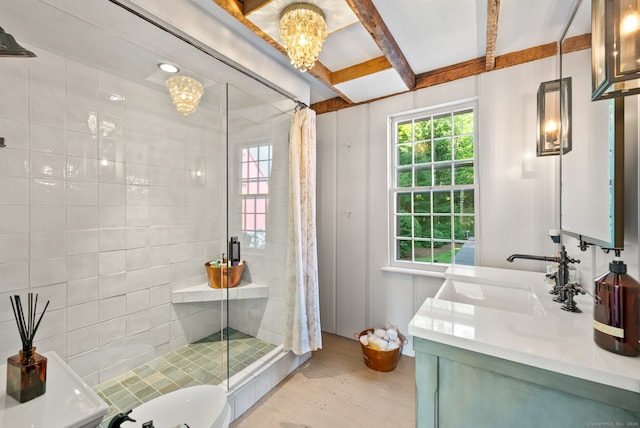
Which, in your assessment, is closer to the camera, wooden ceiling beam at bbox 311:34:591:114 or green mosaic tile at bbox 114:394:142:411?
green mosaic tile at bbox 114:394:142:411

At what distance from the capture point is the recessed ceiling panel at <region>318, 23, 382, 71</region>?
1850 mm

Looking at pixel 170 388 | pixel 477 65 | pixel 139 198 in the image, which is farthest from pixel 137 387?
pixel 477 65

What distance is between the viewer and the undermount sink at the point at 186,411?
1239 millimetres

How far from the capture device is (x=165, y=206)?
2.32 metres

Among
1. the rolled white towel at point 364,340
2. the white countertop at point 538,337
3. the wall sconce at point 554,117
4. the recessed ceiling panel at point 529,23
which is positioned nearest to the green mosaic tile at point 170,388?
the rolled white towel at point 364,340

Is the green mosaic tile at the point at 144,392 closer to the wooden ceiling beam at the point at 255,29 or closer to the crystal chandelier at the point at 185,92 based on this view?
the crystal chandelier at the point at 185,92

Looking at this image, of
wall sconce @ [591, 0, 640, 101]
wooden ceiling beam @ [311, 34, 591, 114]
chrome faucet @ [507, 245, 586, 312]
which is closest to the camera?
wall sconce @ [591, 0, 640, 101]

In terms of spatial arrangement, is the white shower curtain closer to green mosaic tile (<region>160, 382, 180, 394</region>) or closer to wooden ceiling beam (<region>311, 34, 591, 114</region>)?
A: green mosaic tile (<region>160, 382, 180, 394</region>)

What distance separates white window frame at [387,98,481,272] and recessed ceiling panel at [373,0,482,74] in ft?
1.18

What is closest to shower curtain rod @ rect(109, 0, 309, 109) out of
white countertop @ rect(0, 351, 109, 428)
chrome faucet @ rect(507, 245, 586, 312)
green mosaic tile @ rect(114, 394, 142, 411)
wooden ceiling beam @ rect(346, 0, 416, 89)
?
wooden ceiling beam @ rect(346, 0, 416, 89)

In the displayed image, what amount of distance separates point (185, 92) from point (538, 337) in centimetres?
261

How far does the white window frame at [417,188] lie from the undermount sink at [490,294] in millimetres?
625

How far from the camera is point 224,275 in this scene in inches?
90.7

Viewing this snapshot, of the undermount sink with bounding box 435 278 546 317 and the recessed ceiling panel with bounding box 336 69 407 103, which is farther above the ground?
the recessed ceiling panel with bounding box 336 69 407 103
